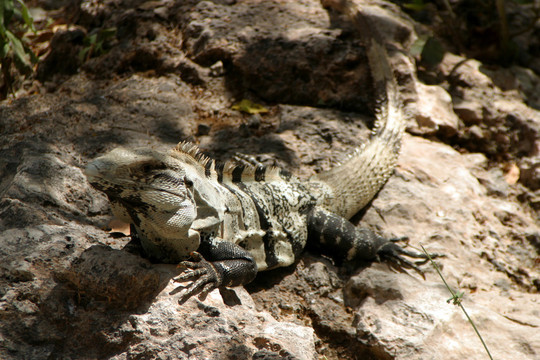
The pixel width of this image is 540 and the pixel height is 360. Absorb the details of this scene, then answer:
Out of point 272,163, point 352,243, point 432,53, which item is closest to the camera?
point 352,243

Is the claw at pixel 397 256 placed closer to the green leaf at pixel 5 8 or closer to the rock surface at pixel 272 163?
the rock surface at pixel 272 163

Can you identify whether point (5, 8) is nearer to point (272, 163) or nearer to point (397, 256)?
point (272, 163)

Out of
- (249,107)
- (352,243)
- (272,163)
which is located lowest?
(352,243)

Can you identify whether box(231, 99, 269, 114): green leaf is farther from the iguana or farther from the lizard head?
the lizard head

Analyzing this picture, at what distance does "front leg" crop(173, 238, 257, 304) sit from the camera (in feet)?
10.4

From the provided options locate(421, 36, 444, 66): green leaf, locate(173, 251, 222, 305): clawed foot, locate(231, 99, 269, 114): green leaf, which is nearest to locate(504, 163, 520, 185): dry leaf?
locate(421, 36, 444, 66): green leaf

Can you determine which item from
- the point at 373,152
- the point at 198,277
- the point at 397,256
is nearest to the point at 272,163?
the point at 373,152

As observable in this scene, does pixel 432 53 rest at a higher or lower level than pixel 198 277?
higher

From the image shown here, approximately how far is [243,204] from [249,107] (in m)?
2.04

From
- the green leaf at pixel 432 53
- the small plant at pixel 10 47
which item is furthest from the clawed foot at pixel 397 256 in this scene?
the small plant at pixel 10 47

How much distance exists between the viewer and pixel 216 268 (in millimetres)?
3340

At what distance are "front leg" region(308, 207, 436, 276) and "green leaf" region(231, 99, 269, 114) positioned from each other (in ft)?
5.47

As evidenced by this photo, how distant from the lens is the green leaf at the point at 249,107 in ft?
18.9

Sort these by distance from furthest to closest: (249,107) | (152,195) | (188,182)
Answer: (249,107)
(188,182)
(152,195)
